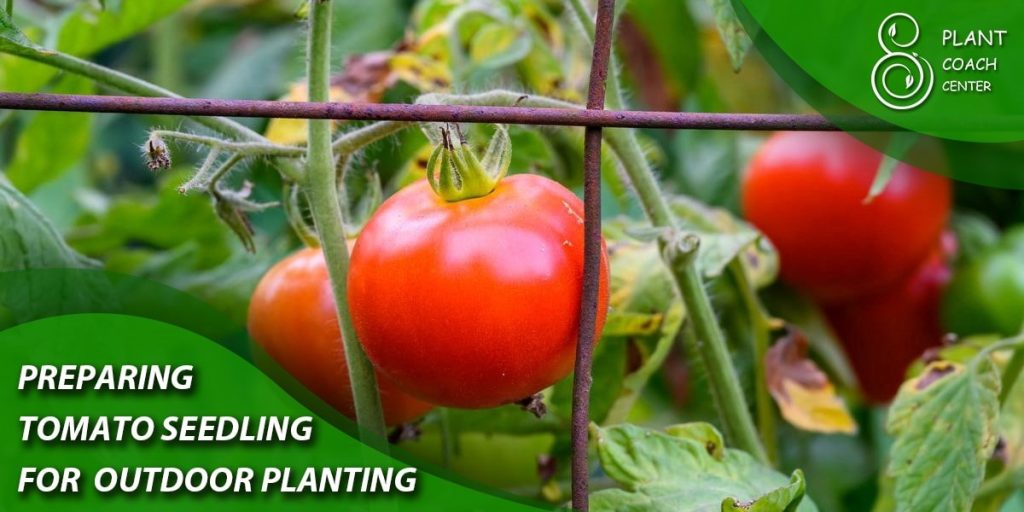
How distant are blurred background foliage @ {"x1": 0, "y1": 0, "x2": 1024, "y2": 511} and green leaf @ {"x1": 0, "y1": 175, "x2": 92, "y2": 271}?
0.05ft

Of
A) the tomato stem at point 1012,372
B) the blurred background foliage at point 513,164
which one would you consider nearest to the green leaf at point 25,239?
the blurred background foliage at point 513,164

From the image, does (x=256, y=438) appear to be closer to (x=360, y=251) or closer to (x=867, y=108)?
(x=360, y=251)

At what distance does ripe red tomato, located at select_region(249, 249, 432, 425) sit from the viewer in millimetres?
708

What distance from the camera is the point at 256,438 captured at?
63 centimetres

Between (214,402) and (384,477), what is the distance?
11 cm

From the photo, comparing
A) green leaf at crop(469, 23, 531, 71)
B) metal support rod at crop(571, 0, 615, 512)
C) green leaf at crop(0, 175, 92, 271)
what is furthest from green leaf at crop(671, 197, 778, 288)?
green leaf at crop(0, 175, 92, 271)

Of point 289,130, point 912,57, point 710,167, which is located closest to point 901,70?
point 912,57

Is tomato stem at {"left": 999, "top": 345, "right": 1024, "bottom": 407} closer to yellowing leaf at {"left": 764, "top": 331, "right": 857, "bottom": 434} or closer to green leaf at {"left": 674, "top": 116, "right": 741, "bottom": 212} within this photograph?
yellowing leaf at {"left": 764, "top": 331, "right": 857, "bottom": 434}

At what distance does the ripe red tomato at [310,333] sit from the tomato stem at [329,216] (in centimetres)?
6

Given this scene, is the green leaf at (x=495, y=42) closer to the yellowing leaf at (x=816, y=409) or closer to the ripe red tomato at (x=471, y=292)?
the yellowing leaf at (x=816, y=409)

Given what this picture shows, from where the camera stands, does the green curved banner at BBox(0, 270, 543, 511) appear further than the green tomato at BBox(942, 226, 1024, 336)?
No

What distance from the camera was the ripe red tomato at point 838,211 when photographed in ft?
3.94

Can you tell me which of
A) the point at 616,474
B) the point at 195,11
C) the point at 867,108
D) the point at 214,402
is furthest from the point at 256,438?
the point at 195,11

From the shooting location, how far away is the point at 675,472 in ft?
2.27
